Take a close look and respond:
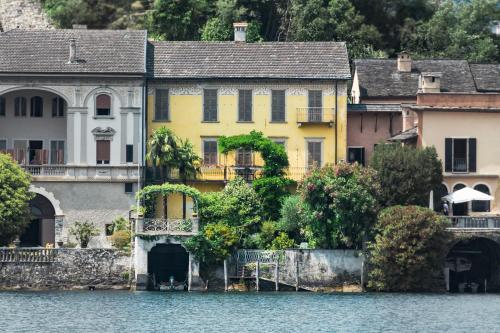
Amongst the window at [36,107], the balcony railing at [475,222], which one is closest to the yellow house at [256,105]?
the window at [36,107]

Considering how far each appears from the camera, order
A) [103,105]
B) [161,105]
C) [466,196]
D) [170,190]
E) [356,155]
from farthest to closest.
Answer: [356,155] → [161,105] → [103,105] → [466,196] → [170,190]

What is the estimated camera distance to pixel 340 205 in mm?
104812

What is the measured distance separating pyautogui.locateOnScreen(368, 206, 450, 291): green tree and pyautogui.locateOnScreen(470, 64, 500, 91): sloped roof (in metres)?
16.0

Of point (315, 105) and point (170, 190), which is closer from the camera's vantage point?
point (170, 190)

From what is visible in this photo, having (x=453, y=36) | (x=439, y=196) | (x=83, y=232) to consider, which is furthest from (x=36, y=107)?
(x=453, y=36)

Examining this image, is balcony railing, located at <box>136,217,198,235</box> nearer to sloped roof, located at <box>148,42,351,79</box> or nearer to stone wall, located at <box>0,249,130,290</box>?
stone wall, located at <box>0,249,130,290</box>

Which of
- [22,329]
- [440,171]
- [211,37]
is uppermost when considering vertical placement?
[211,37]

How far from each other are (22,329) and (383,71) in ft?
133

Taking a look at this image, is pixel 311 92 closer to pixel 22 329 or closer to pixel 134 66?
pixel 134 66

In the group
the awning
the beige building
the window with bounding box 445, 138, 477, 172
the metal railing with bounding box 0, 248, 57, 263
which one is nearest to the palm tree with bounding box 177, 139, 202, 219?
the metal railing with bounding box 0, 248, 57, 263

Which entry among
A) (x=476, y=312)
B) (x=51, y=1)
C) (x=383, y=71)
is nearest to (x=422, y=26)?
(x=383, y=71)

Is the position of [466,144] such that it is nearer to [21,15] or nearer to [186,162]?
[186,162]

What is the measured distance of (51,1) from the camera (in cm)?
13812

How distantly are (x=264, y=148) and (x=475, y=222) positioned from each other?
12540mm
